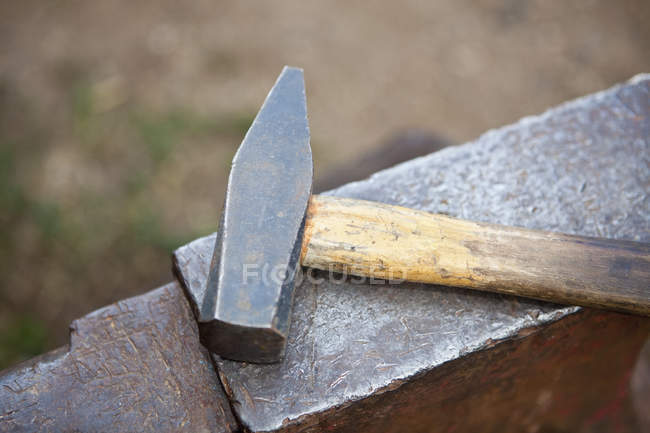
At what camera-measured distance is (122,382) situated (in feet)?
3.83

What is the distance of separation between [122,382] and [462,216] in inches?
40.3

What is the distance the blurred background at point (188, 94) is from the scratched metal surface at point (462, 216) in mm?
796

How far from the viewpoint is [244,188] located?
113 cm

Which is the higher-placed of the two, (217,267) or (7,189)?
(217,267)

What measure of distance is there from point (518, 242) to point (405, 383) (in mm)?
449

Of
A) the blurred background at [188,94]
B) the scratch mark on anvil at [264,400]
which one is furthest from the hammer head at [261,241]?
the blurred background at [188,94]

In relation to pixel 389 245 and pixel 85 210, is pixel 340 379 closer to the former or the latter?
pixel 389 245

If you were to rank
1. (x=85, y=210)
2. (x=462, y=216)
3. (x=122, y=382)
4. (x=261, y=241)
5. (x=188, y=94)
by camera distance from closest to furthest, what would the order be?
(x=261, y=241)
(x=122, y=382)
(x=462, y=216)
(x=85, y=210)
(x=188, y=94)

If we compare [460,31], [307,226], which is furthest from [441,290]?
[460,31]

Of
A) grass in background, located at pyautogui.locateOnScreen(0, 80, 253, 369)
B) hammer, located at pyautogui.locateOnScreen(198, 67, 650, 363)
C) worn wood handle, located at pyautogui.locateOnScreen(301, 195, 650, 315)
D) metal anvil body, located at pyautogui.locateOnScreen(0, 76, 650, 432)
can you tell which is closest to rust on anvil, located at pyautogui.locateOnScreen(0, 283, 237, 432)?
metal anvil body, located at pyautogui.locateOnScreen(0, 76, 650, 432)

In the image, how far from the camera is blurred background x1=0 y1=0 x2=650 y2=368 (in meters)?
2.72

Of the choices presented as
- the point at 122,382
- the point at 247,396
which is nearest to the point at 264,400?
the point at 247,396

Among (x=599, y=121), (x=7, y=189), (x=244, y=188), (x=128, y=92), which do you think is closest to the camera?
(x=244, y=188)

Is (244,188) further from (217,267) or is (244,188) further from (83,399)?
(83,399)
